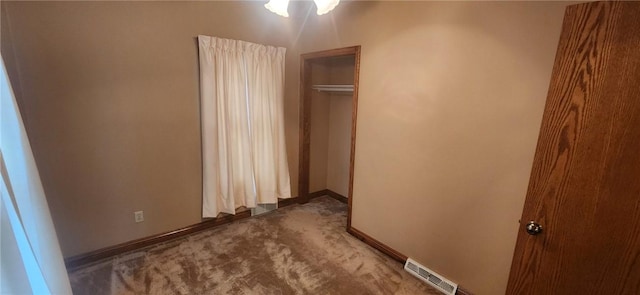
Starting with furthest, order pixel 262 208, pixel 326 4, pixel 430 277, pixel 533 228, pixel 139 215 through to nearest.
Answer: pixel 262 208 → pixel 139 215 → pixel 430 277 → pixel 326 4 → pixel 533 228

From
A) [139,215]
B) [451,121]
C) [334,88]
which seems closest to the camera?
[451,121]

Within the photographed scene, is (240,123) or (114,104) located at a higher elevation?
(114,104)

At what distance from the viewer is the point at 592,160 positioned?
106 centimetres

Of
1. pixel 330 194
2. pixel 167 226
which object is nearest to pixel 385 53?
pixel 330 194

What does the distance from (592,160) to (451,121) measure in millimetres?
844

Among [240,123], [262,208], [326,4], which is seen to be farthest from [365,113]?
[262,208]

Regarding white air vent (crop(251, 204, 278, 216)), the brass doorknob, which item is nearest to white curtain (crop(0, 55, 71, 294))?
white air vent (crop(251, 204, 278, 216))

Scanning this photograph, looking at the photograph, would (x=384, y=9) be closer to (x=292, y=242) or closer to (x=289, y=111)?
(x=289, y=111)

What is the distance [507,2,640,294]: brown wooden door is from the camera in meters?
0.98

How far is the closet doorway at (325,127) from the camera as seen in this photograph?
3.22 m

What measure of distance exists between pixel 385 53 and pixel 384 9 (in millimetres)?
355

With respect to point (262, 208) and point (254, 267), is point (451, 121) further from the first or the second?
point (262, 208)

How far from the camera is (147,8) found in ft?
6.97

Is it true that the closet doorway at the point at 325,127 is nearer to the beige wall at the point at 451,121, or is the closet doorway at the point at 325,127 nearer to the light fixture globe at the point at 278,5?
the beige wall at the point at 451,121
